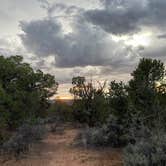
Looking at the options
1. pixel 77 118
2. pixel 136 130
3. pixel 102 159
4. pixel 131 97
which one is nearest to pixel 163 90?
pixel 131 97

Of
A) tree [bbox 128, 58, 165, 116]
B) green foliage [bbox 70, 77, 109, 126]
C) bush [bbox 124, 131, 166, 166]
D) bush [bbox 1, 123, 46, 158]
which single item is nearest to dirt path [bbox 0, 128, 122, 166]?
bush [bbox 1, 123, 46, 158]

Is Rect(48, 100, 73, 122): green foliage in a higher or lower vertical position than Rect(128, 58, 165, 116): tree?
lower

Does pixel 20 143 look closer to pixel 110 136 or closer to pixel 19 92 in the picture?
pixel 110 136

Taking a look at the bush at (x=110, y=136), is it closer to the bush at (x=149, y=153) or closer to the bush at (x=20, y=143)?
the bush at (x=20, y=143)

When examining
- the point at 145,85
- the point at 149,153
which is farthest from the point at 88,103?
the point at 149,153

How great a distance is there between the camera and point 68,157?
19203mm

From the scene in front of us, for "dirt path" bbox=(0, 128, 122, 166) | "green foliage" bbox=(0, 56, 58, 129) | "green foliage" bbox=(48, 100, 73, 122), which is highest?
"green foliage" bbox=(0, 56, 58, 129)

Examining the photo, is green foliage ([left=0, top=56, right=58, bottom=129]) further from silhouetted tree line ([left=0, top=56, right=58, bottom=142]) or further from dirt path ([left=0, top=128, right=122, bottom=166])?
dirt path ([left=0, top=128, right=122, bottom=166])

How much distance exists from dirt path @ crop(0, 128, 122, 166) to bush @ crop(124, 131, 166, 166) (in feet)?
6.70

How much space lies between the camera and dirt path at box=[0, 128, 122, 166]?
17.7 metres

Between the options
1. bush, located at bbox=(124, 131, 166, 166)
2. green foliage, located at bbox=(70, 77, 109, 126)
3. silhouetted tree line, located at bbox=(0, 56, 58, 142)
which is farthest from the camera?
green foliage, located at bbox=(70, 77, 109, 126)

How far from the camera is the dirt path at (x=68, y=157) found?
1772cm

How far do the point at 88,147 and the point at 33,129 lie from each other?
3.35m

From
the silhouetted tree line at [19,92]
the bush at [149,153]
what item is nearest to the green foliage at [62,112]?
the silhouetted tree line at [19,92]
